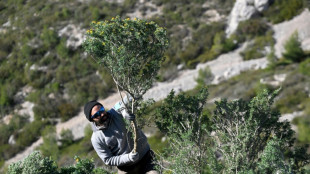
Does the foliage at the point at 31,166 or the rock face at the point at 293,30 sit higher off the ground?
the foliage at the point at 31,166

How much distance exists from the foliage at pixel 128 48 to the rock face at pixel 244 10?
21226 mm

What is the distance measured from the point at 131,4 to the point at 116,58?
1037 inches

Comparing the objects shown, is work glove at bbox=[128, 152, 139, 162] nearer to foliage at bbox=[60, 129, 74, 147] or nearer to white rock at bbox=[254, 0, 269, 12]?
foliage at bbox=[60, 129, 74, 147]

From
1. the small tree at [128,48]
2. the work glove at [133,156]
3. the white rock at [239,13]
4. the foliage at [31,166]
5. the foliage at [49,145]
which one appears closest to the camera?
the small tree at [128,48]

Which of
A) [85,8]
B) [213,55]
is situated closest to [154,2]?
[85,8]

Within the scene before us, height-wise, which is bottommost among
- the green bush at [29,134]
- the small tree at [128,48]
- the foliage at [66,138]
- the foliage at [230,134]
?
the green bush at [29,134]

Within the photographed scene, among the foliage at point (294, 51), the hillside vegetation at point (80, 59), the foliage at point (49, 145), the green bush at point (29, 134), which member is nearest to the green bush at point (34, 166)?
the hillside vegetation at point (80, 59)

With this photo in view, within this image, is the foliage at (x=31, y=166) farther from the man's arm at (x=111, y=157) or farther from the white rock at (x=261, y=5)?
the white rock at (x=261, y=5)

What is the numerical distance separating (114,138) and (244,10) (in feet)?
75.5

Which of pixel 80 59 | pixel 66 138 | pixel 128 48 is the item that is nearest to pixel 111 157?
pixel 128 48

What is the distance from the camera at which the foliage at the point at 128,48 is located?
162 inches

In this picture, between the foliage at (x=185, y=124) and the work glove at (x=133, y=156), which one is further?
the foliage at (x=185, y=124)

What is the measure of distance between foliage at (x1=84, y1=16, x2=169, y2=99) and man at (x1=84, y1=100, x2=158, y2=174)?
0.46 meters

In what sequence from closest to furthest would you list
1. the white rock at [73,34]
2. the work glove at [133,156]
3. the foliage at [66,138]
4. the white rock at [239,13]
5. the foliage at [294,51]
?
the work glove at [133,156] → the foliage at [66,138] → the foliage at [294,51] → the white rock at [239,13] → the white rock at [73,34]
